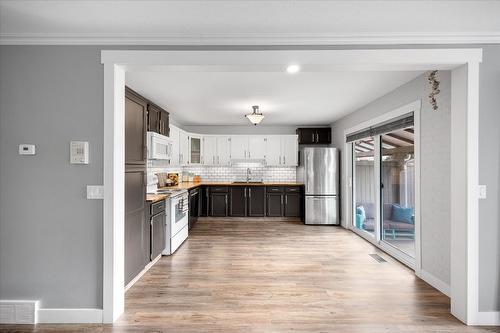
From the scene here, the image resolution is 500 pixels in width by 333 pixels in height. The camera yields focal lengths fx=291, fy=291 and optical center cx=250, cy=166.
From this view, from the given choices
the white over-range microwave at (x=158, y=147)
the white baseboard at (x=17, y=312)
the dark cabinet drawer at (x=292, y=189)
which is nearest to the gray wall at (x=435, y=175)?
the white over-range microwave at (x=158, y=147)

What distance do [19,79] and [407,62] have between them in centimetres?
340

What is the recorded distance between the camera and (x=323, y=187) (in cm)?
678

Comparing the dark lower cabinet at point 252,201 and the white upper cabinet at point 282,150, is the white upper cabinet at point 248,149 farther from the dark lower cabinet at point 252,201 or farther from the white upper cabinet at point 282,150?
the dark lower cabinet at point 252,201

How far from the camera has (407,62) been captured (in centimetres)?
256

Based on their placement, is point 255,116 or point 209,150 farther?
point 209,150

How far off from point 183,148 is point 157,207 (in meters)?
2.90

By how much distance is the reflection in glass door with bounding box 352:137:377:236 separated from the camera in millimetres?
5230

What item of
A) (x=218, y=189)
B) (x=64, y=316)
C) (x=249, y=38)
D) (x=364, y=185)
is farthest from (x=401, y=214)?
(x=64, y=316)

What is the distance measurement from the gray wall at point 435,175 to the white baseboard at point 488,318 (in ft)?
1.89

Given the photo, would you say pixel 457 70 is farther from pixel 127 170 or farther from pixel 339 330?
pixel 127 170

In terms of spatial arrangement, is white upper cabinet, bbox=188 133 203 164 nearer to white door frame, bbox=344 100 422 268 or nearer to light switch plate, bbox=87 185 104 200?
white door frame, bbox=344 100 422 268

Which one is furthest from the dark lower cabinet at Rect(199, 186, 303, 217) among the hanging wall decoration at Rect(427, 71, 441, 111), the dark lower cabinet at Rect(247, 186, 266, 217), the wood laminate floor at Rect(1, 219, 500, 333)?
the hanging wall decoration at Rect(427, 71, 441, 111)

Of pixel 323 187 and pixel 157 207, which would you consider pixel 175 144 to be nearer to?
pixel 157 207

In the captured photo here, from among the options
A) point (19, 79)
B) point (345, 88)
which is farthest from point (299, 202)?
point (19, 79)
